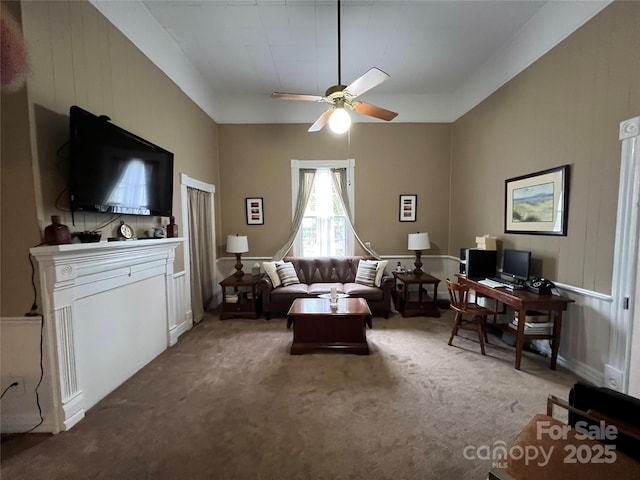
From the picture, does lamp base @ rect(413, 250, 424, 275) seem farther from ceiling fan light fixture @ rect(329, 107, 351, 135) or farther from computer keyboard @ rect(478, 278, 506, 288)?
ceiling fan light fixture @ rect(329, 107, 351, 135)

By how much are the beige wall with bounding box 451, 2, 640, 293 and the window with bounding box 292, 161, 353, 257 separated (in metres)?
2.47

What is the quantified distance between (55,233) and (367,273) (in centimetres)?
370

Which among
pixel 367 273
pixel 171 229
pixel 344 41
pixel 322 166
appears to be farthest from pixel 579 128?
pixel 171 229

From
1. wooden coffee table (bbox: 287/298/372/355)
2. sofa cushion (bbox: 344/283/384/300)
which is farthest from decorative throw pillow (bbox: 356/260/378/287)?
wooden coffee table (bbox: 287/298/372/355)

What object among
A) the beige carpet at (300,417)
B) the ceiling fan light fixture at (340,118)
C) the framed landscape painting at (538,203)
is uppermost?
the ceiling fan light fixture at (340,118)

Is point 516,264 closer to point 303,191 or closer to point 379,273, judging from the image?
point 379,273

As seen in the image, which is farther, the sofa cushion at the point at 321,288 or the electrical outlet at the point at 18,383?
the sofa cushion at the point at 321,288

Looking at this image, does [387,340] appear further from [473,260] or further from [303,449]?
[303,449]

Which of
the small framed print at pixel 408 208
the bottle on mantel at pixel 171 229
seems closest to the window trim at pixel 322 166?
the small framed print at pixel 408 208

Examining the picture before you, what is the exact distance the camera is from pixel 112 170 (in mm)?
2156

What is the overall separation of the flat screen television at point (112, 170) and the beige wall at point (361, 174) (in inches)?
80.0

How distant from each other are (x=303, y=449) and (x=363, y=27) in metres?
4.12

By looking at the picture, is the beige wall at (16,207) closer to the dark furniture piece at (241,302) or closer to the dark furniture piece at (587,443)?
the dark furniture piece at (241,302)

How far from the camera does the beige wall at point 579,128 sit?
83.6 inches
